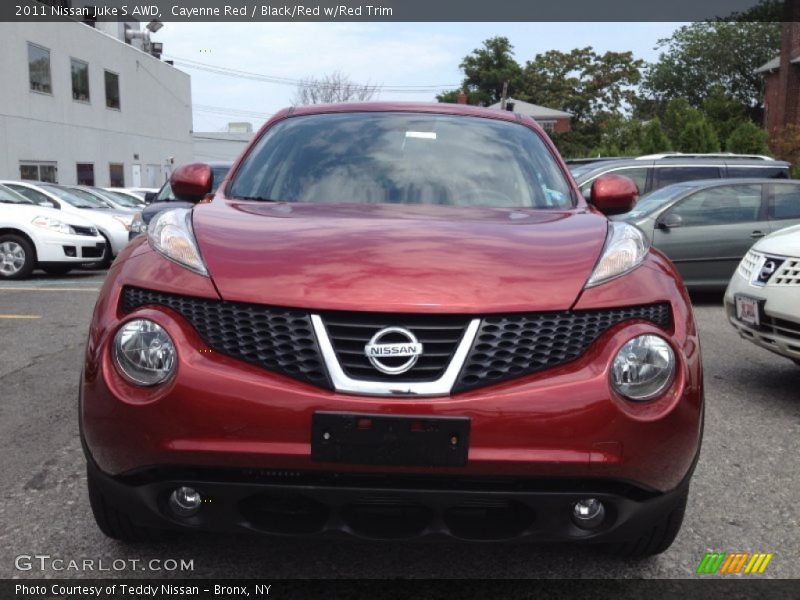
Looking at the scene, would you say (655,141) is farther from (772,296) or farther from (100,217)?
(772,296)

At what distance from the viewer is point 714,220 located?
382 inches

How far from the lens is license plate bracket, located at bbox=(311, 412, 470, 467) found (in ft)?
6.82

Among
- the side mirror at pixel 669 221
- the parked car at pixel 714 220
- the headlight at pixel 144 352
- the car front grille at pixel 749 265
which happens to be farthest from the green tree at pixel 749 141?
the headlight at pixel 144 352

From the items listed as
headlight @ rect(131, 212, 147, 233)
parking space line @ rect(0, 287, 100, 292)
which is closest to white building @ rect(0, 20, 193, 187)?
headlight @ rect(131, 212, 147, 233)

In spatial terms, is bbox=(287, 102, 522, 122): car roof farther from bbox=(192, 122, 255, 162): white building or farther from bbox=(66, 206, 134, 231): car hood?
bbox=(192, 122, 255, 162): white building

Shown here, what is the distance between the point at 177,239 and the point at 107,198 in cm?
1540

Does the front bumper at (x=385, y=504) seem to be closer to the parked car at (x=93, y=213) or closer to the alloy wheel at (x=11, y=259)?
the alloy wheel at (x=11, y=259)

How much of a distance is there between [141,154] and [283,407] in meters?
34.6

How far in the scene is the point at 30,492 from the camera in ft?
10.9

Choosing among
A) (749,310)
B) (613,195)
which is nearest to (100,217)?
(749,310)

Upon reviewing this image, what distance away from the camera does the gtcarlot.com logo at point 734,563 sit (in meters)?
2.72

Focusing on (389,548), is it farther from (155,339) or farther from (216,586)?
(155,339)

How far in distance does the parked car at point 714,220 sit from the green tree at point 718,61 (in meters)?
47.9

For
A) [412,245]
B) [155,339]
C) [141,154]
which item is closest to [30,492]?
[155,339]
